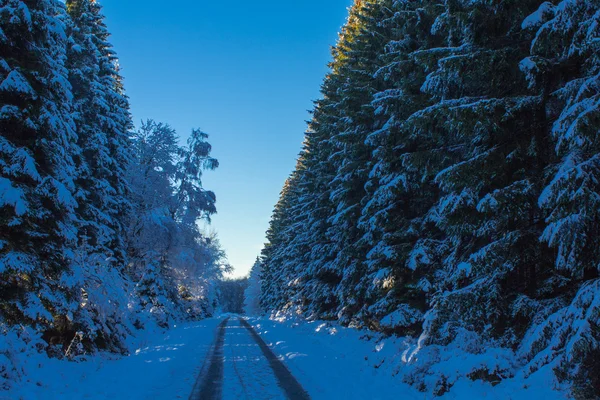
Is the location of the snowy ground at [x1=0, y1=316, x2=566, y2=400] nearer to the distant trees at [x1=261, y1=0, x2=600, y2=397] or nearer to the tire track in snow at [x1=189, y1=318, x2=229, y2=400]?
the tire track in snow at [x1=189, y1=318, x2=229, y2=400]

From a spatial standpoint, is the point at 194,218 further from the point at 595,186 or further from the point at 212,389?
the point at 595,186

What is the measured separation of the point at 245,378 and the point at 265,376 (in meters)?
0.59

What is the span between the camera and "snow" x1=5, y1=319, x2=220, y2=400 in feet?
25.5

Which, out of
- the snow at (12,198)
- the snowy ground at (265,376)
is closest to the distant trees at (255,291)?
the snowy ground at (265,376)

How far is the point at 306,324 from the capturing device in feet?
77.8

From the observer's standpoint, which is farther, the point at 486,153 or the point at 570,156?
the point at 486,153

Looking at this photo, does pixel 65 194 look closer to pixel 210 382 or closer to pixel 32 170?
pixel 32 170

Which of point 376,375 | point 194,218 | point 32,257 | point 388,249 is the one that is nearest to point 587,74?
point 388,249

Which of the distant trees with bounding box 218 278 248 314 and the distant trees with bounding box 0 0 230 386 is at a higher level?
the distant trees with bounding box 0 0 230 386

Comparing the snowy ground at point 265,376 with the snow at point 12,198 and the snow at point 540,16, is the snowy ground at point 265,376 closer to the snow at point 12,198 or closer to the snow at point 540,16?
the snow at point 12,198

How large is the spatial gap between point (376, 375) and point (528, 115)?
7.45 meters

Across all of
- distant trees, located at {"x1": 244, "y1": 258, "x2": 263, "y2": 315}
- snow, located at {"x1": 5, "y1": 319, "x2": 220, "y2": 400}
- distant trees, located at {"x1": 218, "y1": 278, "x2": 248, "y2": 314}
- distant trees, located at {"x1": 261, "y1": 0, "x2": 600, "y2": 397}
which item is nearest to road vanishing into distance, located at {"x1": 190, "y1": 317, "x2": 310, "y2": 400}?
snow, located at {"x1": 5, "y1": 319, "x2": 220, "y2": 400}

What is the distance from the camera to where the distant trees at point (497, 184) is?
19.7ft

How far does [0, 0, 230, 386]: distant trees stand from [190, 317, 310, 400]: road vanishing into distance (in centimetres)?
366
